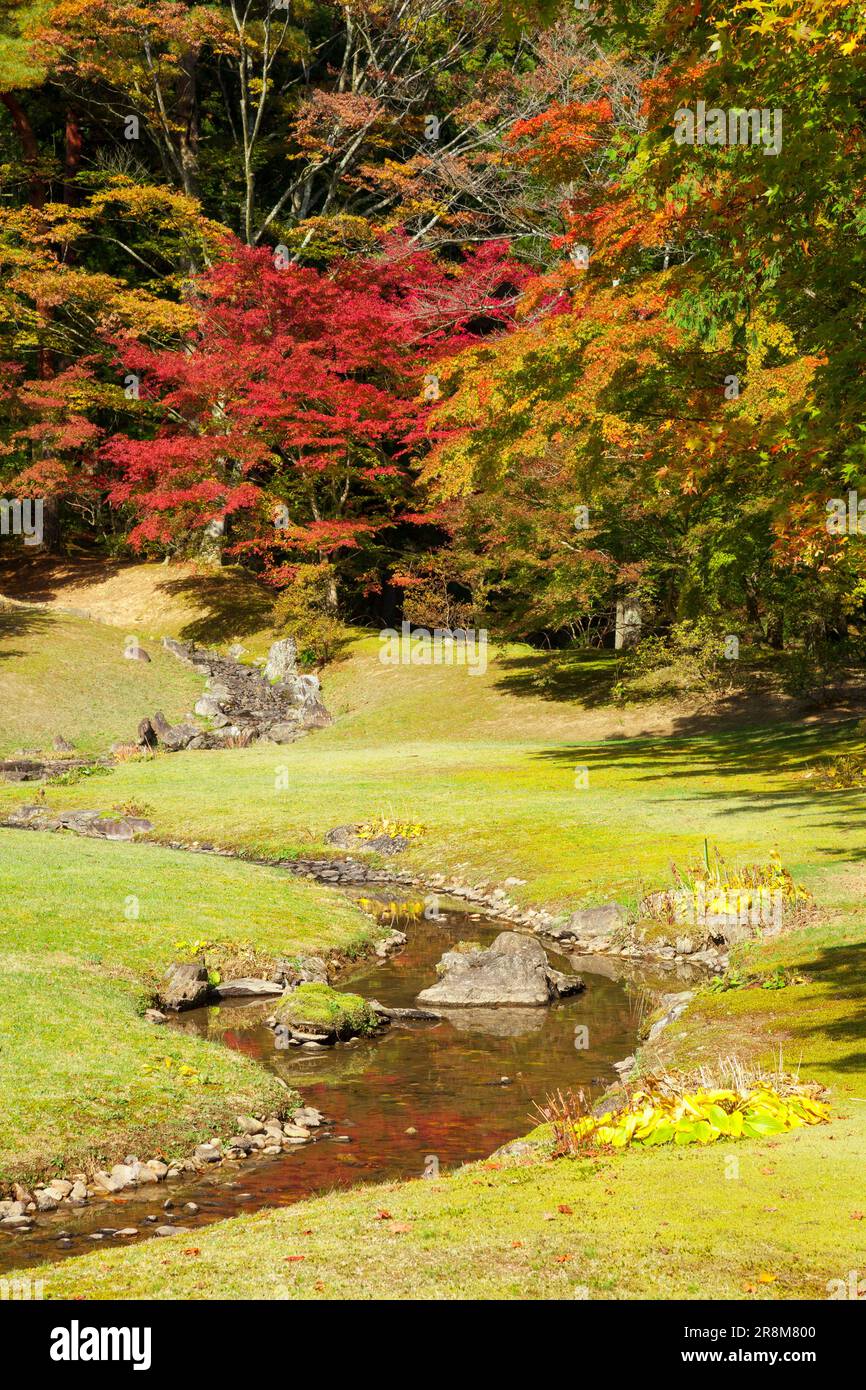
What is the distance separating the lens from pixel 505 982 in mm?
15562

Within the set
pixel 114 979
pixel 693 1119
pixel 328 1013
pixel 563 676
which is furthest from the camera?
pixel 563 676

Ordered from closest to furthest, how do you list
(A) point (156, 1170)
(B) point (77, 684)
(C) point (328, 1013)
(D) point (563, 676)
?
(A) point (156, 1170), (C) point (328, 1013), (B) point (77, 684), (D) point (563, 676)

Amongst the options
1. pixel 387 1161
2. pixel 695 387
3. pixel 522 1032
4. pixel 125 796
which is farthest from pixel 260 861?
pixel 387 1161

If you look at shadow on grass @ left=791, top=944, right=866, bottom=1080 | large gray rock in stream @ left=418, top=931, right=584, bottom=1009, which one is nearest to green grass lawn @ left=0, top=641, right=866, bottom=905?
large gray rock in stream @ left=418, top=931, right=584, bottom=1009

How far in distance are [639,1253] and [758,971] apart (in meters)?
8.66

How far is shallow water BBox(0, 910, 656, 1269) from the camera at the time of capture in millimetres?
9516

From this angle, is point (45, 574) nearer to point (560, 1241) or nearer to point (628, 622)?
point (628, 622)

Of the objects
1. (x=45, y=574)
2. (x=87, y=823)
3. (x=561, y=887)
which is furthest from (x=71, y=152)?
(x=561, y=887)

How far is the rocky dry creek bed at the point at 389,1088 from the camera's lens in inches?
373

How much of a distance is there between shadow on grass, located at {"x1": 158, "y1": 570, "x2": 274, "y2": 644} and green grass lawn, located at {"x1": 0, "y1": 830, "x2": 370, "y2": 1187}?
25264 millimetres

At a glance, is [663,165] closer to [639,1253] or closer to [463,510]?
[639,1253]

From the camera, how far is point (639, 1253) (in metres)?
6.48

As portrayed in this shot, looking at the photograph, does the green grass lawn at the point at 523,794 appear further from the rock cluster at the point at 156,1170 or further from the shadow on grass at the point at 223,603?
the shadow on grass at the point at 223,603

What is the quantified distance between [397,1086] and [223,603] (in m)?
38.9
